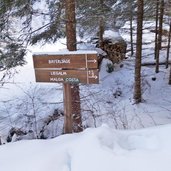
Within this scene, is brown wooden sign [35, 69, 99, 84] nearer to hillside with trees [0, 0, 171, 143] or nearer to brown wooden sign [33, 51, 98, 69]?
brown wooden sign [33, 51, 98, 69]

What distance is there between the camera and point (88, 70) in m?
4.32

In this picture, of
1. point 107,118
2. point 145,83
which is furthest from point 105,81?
point 107,118

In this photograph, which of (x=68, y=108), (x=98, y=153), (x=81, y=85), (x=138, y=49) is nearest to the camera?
(x=98, y=153)

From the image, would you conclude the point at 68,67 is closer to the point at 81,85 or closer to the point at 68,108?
the point at 68,108

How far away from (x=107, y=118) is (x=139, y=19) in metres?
4.14

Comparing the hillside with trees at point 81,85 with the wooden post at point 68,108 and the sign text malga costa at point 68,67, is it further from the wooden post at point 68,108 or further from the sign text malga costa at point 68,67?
the sign text malga costa at point 68,67

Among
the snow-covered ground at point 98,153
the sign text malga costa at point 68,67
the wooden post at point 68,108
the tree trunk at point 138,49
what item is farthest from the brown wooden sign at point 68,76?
the tree trunk at point 138,49

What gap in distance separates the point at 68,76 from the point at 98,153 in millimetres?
1662

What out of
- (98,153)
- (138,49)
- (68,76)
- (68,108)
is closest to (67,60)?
(68,76)

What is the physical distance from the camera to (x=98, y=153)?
9.70 ft

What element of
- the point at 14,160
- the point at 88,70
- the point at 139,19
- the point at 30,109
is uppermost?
the point at 139,19

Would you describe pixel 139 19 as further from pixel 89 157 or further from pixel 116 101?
pixel 89 157

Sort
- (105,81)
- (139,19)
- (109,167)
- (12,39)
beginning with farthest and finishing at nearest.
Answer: (105,81) → (139,19) → (12,39) → (109,167)

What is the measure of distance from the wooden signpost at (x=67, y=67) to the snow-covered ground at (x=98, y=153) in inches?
40.8
